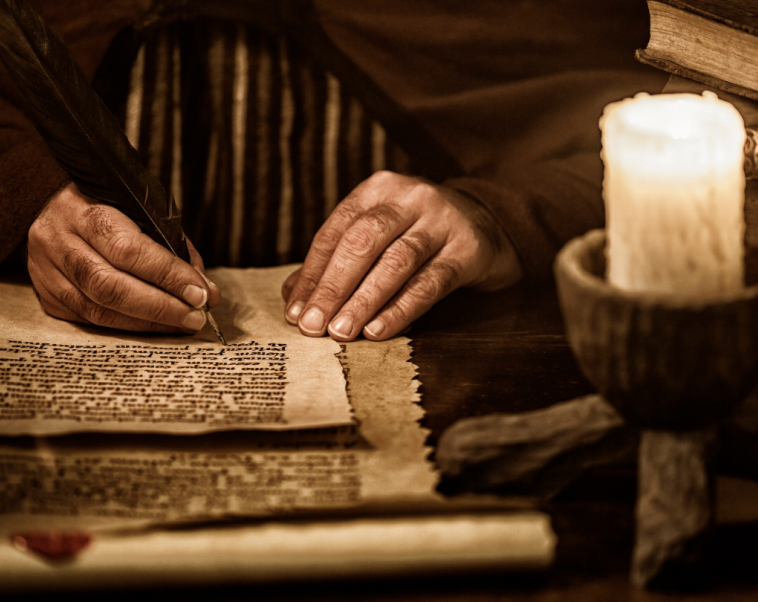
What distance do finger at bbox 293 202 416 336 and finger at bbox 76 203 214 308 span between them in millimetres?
131

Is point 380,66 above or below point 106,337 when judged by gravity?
above

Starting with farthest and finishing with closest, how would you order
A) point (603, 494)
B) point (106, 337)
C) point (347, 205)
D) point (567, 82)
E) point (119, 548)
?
1. point (567, 82)
2. point (347, 205)
3. point (106, 337)
4. point (603, 494)
5. point (119, 548)

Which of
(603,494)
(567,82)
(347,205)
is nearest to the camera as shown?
(603,494)

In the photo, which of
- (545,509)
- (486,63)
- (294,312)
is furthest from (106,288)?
(486,63)

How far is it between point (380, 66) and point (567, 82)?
0.31 meters

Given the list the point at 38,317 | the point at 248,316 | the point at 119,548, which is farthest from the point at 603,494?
the point at 38,317

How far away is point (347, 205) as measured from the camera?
3.52 ft

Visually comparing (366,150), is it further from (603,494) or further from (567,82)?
(603,494)

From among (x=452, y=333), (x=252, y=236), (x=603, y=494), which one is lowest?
(x=252, y=236)

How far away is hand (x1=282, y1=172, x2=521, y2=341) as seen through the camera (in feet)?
3.13

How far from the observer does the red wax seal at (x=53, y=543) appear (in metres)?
0.51

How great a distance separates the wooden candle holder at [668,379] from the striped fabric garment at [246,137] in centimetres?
87

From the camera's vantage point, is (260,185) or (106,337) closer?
(106,337)

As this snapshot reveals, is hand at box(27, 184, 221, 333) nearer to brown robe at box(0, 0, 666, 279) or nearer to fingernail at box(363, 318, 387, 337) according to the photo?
fingernail at box(363, 318, 387, 337)
